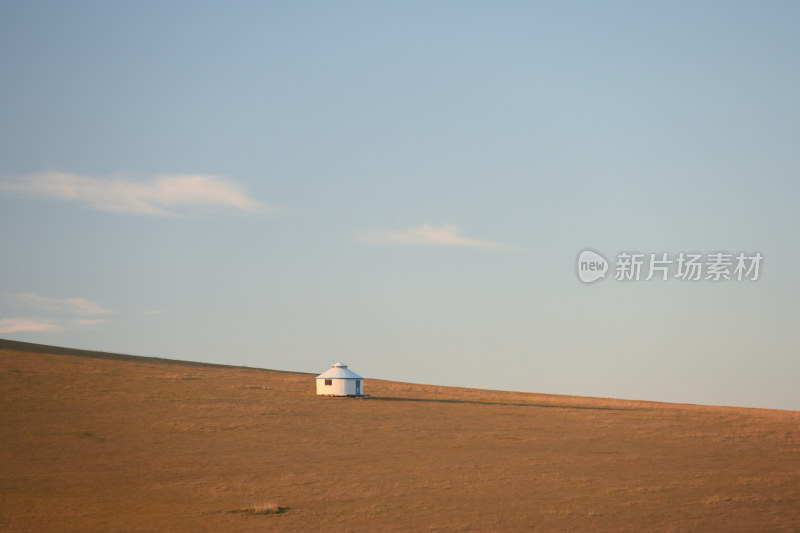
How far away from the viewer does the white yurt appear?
72500 mm

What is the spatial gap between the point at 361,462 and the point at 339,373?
29095mm

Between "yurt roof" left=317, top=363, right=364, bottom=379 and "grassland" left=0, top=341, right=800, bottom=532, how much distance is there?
8.34 ft

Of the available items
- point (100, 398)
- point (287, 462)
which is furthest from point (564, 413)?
point (100, 398)

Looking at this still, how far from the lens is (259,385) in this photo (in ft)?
257

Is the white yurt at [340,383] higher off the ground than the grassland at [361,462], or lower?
higher

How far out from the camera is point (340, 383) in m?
72.5

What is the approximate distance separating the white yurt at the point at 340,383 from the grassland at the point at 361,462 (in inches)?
67.7

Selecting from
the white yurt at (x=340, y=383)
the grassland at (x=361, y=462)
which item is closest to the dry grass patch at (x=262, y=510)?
the grassland at (x=361, y=462)

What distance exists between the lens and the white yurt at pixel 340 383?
72500mm

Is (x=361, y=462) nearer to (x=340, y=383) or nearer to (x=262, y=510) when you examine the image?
(x=262, y=510)

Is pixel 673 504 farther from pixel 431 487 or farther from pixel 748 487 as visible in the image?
pixel 431 487

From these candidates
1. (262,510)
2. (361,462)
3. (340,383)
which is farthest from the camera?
(340,383)

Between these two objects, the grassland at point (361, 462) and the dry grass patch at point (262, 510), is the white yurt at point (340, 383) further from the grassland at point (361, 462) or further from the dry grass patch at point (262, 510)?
the dry grass patch at point (262, 510)

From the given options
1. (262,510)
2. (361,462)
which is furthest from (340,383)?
(262,510)
